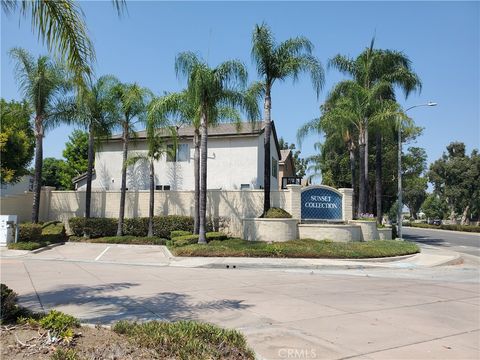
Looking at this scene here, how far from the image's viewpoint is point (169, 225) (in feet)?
83.4

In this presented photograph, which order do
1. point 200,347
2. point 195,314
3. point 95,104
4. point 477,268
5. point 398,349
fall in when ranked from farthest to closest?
point 95,104, point 477,268, point 195,314, point 398,349, point 200,347

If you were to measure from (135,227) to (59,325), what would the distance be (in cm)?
2088

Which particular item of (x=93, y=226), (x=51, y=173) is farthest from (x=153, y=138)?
(x=51, y=173)

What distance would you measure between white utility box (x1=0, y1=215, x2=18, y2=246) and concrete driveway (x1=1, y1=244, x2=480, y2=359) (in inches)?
258

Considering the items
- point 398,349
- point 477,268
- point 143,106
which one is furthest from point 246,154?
point 398,349

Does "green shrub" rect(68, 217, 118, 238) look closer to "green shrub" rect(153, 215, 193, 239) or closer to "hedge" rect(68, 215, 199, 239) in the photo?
"hedge" rect(68, 215, 199, 239)

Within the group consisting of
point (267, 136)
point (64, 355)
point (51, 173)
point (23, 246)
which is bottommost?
point (23, 246)

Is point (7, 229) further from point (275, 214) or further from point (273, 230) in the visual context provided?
point (275, 214)

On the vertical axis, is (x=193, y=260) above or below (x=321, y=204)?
below

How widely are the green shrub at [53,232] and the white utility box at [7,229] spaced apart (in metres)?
2.10

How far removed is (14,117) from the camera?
969 inches

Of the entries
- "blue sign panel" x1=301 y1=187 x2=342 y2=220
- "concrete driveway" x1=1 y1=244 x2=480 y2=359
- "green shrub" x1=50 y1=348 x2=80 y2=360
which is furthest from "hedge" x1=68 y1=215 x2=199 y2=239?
"green shrub" x1=50 y1=348 x2=80 y2=360

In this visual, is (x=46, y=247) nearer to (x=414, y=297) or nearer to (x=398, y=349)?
(x=414, y=297)

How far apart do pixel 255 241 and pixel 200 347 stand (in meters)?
17.0
